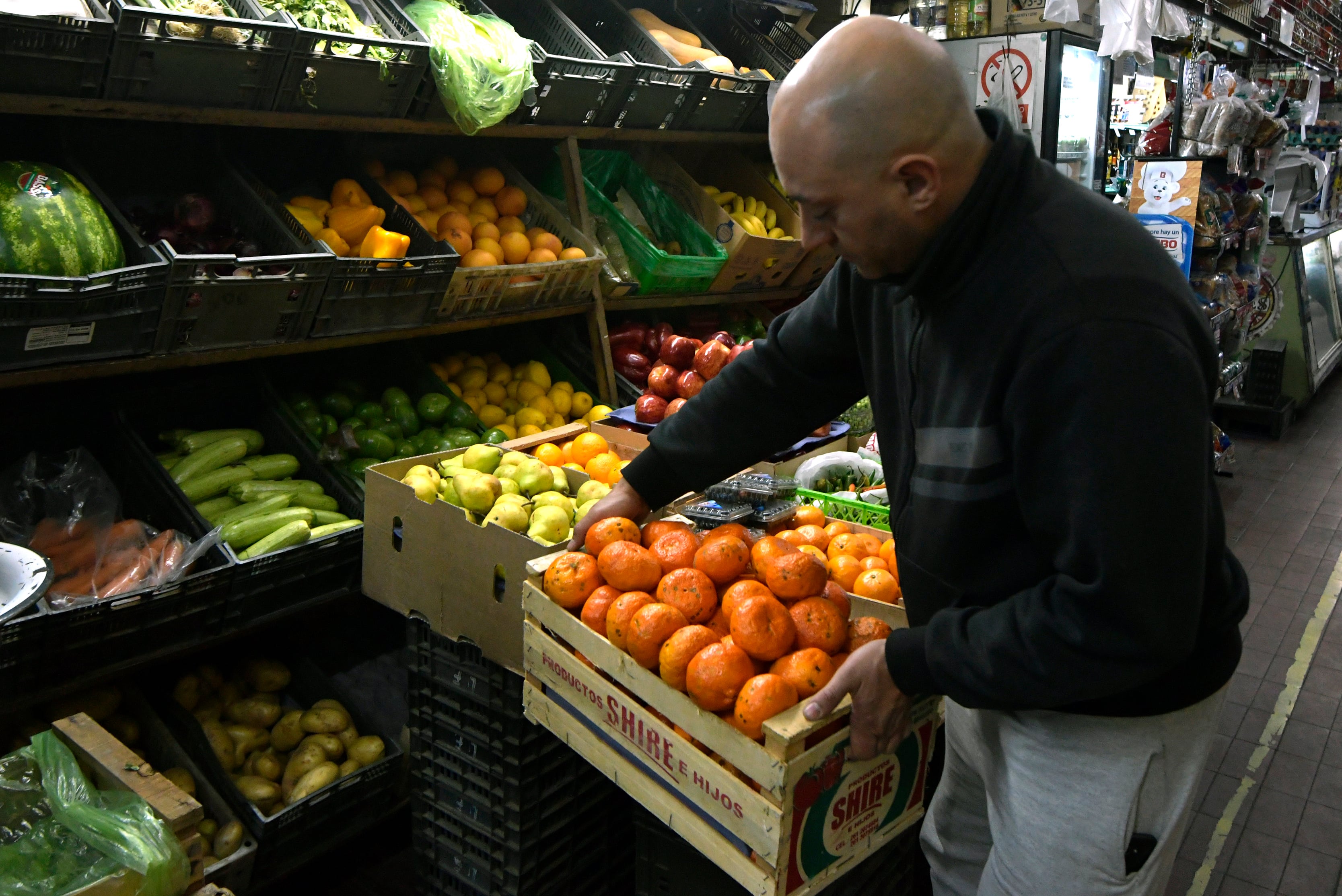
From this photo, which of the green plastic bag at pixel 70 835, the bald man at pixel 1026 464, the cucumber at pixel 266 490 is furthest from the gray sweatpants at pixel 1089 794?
the cucumber at pixel 266 490

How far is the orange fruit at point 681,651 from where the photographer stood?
1.71 m

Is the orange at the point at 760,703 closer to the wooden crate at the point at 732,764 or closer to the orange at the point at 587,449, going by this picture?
the wooden crate at the point at 732,764

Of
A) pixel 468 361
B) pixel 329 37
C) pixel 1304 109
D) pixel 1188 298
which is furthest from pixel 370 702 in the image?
pixel 1304 109

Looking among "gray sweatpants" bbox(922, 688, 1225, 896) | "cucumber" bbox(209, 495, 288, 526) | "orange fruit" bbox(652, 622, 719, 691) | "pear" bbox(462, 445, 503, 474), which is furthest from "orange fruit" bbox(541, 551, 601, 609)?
"cucumber" bbox(209, 495, 288, 526)

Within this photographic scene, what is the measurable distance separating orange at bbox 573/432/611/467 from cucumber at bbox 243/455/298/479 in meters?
0.85

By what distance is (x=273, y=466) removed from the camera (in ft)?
9.92

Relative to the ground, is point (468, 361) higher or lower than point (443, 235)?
lower

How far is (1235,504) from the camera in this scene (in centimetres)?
608

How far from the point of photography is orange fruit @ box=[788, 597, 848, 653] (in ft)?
5.86

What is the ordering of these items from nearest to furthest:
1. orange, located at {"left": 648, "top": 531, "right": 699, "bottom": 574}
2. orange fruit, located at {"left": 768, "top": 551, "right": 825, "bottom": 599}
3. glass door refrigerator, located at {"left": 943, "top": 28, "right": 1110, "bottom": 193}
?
orange fruit, located at {"left": 768, "top": 551, "right": 825, "bottom": 599}
orange, located at {"left": 648, "top": 531, "right": 699, "bottom": 574}
glass door refrigerator, located at {"left": 943, "top": 28, "right": 1110, "bottom": 193}

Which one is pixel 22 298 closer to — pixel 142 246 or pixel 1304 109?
pixel 142 246

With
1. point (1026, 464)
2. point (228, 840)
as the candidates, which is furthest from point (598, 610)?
point (228, 840)

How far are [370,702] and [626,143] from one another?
2.52 metres

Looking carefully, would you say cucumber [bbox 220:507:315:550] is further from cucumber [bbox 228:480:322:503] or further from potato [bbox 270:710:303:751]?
potato [bbox 270:710:303:751]
